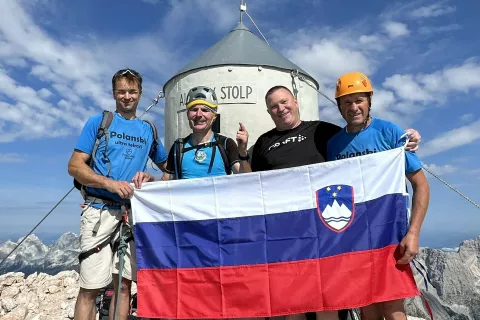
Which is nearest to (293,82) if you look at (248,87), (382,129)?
(248,87)

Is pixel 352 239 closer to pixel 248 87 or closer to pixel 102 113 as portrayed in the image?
pixel 102 113

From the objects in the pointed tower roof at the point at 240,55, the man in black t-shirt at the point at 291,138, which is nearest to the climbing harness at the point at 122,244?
the man in black t-shirt at the point at 291,138

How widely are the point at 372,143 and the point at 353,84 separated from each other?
71cm

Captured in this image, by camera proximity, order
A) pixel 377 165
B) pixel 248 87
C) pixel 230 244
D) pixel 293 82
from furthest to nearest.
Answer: pixel 293 82 → pixel 248 87 → pixel 230 244 → pixel 377 165

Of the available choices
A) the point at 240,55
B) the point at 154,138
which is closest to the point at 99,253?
the point at 154,138

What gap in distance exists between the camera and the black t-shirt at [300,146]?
15.1 feet

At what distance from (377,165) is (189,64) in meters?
5.99

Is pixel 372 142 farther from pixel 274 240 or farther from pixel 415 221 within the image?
pixel 274 240

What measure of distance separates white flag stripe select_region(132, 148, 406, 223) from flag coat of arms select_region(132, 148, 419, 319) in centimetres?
1

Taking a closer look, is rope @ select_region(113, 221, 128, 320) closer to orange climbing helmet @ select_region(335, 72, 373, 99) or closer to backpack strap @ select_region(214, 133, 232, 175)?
backpack strap @ select_region(214, 133, 232, 175)

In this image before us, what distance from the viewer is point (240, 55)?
27.9 feet

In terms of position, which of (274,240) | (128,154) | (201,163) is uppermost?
(128,154)

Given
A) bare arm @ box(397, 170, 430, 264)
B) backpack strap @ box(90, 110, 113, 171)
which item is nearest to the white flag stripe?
bare arm @ box(397, 170, 430, 264)

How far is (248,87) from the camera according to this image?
8094 mm
